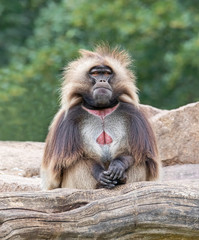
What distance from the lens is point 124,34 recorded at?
48.4 ft

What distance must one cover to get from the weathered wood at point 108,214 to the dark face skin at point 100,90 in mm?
1000

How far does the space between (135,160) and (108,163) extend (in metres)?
0.27

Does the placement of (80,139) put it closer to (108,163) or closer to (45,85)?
(108,163)

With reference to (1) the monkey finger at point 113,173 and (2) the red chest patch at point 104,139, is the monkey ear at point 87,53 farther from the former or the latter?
(1) the monkey finger at point 113,173

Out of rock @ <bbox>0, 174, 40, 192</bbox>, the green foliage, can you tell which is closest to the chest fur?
rock @ <bbox>0, 174, 40, 192</bbox>

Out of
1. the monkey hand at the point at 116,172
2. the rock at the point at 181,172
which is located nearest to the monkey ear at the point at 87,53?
the monkey hand at the point at 116,172

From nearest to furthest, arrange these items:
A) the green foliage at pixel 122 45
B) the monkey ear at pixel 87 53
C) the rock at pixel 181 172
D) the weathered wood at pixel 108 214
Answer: the weathered wood at pixel 108 214 → the monkey ear at pixel 87 53 → the rock at pixel 181 172 → the green foliage at pixel 122 45

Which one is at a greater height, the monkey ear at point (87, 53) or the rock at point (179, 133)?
the monkey ear at point (87, 53)

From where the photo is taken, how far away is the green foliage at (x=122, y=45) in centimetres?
1398

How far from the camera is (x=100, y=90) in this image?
231 inches

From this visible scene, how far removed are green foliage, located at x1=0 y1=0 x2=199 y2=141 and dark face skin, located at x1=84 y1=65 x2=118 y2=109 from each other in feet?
21.6

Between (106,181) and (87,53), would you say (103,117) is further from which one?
(106,181)

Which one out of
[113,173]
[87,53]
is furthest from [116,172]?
[87,53]

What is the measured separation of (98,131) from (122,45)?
891cm
